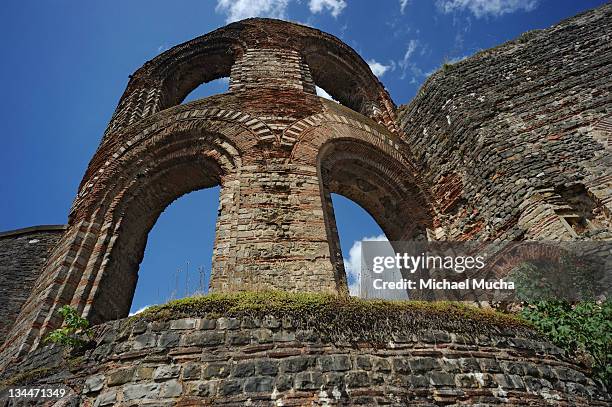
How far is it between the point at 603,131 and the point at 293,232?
5.27 m

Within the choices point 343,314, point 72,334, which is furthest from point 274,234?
point 72,334

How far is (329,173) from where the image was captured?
7754mm

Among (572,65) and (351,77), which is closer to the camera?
(572,65)

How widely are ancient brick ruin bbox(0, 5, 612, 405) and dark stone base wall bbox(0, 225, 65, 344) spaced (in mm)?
77

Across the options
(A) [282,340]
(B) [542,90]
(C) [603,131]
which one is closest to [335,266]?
(A) [282,340]

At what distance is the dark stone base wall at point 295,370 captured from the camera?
3586 millimetres

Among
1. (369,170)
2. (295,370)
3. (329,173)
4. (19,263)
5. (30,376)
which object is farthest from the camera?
(19,263)

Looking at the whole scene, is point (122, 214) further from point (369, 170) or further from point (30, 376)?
point (369, 170)

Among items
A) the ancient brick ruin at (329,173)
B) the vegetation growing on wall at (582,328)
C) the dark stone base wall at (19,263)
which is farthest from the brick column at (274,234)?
the dark stone base wall at (19,263)

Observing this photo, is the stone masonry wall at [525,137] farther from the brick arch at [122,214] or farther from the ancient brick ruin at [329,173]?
the brick arch at [122,214]

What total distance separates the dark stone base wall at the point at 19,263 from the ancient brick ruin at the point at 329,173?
0.08m

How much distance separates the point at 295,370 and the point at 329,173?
4.56 meters

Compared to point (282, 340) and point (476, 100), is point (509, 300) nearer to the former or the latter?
point (282, 340)

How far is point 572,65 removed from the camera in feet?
26.0
